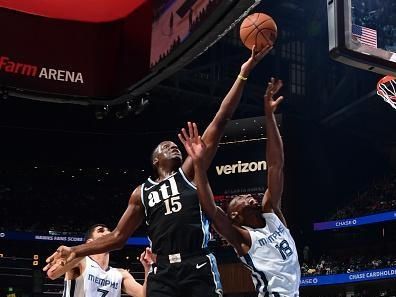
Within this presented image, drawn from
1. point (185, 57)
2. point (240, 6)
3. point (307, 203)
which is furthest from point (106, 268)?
point (307, 203)

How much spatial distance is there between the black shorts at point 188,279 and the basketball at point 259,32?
1.39 metres

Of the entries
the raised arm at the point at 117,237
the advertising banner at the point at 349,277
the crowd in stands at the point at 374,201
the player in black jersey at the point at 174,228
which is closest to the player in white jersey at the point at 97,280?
the raised arm at the point at 117,237

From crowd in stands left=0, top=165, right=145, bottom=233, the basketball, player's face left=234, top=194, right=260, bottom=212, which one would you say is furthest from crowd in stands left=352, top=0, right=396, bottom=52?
crowd in stands left=0, top=165, right=145, bottom=233

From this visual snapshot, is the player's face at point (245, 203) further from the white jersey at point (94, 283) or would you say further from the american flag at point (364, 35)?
the american flag at point (364, 35)

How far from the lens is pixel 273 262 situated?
365 cm

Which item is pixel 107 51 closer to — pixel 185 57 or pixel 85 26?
pixel 85 26

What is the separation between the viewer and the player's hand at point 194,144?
319cm

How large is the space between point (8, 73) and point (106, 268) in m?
2.47

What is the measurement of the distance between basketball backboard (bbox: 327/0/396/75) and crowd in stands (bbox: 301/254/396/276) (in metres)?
14.0

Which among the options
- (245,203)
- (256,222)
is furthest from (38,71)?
(256,222)

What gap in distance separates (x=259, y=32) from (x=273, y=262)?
4.60ft

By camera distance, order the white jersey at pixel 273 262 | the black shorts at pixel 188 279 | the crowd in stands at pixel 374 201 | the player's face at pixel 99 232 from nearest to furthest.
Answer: the black shorts at pixel 188 279 → the white jersey at pixel 273 262 → the player's face at pixel 99 232 → the crowd in stands at pixel 374 201

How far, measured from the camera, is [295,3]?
20.2 m

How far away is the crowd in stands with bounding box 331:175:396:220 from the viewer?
66.0 ft
